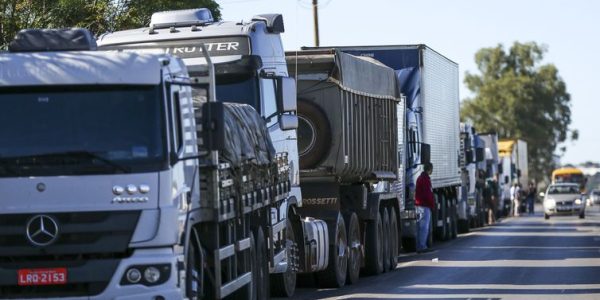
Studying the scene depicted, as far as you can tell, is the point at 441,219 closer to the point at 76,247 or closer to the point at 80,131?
the point at 80,131

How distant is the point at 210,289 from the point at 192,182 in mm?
1238

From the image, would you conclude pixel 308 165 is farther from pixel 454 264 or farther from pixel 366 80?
pixel 454 264

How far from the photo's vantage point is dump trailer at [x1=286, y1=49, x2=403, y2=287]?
20.8 meters

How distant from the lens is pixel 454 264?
84.3ft

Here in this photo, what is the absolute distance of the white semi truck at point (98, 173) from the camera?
475 inches

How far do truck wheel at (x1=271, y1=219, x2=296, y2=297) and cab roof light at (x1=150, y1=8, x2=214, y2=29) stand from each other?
8.92 ft

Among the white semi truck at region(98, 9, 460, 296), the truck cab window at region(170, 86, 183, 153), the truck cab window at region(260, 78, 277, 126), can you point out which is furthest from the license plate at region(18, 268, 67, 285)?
the truck cab window at region(260, 78, 277, 126)

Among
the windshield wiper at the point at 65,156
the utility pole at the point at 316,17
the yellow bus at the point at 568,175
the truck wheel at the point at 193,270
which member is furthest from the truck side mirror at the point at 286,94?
the yellow bus at the point at 568,175

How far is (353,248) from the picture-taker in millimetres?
22031

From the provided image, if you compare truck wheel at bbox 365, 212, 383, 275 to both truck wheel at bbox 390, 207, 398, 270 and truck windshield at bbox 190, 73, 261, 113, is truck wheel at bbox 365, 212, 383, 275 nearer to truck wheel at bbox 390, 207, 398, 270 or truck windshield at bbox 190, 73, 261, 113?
truck wheel at bbox 390, 207, 398, 270

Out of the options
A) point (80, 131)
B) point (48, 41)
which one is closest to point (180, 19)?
point (48, 41)

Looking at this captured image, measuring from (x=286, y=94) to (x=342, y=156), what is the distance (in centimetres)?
377

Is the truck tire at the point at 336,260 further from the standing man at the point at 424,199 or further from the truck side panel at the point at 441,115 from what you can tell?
the truck side panel at the point at 441,115

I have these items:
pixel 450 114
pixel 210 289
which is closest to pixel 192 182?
pixel 210 289
